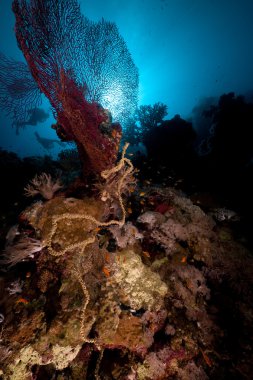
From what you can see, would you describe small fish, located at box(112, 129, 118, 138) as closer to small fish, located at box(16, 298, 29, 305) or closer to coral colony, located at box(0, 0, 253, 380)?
coral colony, located at box(0, 0, 253, 380)

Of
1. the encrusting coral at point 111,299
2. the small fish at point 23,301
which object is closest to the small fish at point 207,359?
the encrusting coral at point 111,299

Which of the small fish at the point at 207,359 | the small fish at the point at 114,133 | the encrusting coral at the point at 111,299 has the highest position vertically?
the small fish at the point at 114,133

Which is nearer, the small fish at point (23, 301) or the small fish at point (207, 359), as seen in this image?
the small fish at point (23, 301)

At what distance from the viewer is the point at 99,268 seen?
338cm

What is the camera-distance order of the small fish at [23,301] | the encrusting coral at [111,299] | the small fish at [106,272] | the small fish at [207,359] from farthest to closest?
the small fish at [106,272] < the small fish at [207,359] < the small fish at [23,301] < the encrusting coral at [111,299]

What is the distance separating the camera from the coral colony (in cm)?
281

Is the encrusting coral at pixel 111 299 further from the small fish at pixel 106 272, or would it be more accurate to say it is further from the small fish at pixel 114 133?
the small fish at pixel 114 133

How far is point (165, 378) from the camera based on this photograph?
9.45ft

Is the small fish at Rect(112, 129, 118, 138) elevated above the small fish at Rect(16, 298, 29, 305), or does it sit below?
above

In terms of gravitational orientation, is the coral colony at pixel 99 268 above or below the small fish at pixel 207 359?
above

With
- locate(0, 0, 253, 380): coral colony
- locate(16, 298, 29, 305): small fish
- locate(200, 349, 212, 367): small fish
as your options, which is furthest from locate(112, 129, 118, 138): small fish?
locate(200, 349, 212, 367): small fish

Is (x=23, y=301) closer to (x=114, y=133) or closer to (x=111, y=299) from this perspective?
(x=111, y=299)

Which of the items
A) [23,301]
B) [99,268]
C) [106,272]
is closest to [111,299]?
[106,272]

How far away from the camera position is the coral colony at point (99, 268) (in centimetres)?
281
